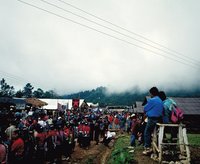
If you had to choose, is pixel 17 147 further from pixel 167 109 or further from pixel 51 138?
pixel 167 109

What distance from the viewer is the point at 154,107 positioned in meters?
8.13

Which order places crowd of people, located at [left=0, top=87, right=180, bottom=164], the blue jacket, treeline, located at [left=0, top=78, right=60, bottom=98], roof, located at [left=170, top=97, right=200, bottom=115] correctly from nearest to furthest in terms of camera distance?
1. the blue jacket
2. crowd of people, located at [left=0, top=87, right=180, bottom=164]
3. roof, located at [left=170, top=97, right=200, bottom=115]
4. treeline, located at [left=0, top=78, right=60, bottom=98]

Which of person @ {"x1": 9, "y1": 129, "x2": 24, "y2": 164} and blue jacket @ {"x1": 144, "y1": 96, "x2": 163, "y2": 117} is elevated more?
blue jacket @ {"x1": 144, "y1": 96, "x2": 163, "y2": 117}

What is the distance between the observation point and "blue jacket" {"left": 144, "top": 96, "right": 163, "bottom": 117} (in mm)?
8102

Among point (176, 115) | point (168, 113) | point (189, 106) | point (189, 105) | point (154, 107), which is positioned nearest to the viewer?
point (154, 107)

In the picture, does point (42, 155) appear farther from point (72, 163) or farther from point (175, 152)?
point (175, 152)

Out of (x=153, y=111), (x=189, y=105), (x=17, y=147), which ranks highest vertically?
(x=189, y=105)

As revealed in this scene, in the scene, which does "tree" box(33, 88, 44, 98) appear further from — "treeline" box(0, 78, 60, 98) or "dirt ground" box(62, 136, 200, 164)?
"dirt ground" box(62, 136, 200, 164)

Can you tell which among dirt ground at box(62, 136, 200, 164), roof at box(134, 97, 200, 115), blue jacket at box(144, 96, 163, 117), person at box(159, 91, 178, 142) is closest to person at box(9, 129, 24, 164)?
dirt ground at box(62, 136, 200, 164)

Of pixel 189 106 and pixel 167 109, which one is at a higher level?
pixel 189 106

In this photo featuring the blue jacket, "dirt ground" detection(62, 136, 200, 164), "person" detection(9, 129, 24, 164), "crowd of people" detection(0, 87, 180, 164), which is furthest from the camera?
"person" detection(9, 129, 24, 164)

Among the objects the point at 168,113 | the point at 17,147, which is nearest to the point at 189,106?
the point at 168,113

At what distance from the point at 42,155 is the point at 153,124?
23.7 feet

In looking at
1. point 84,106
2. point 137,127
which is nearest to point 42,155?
point 137,127
